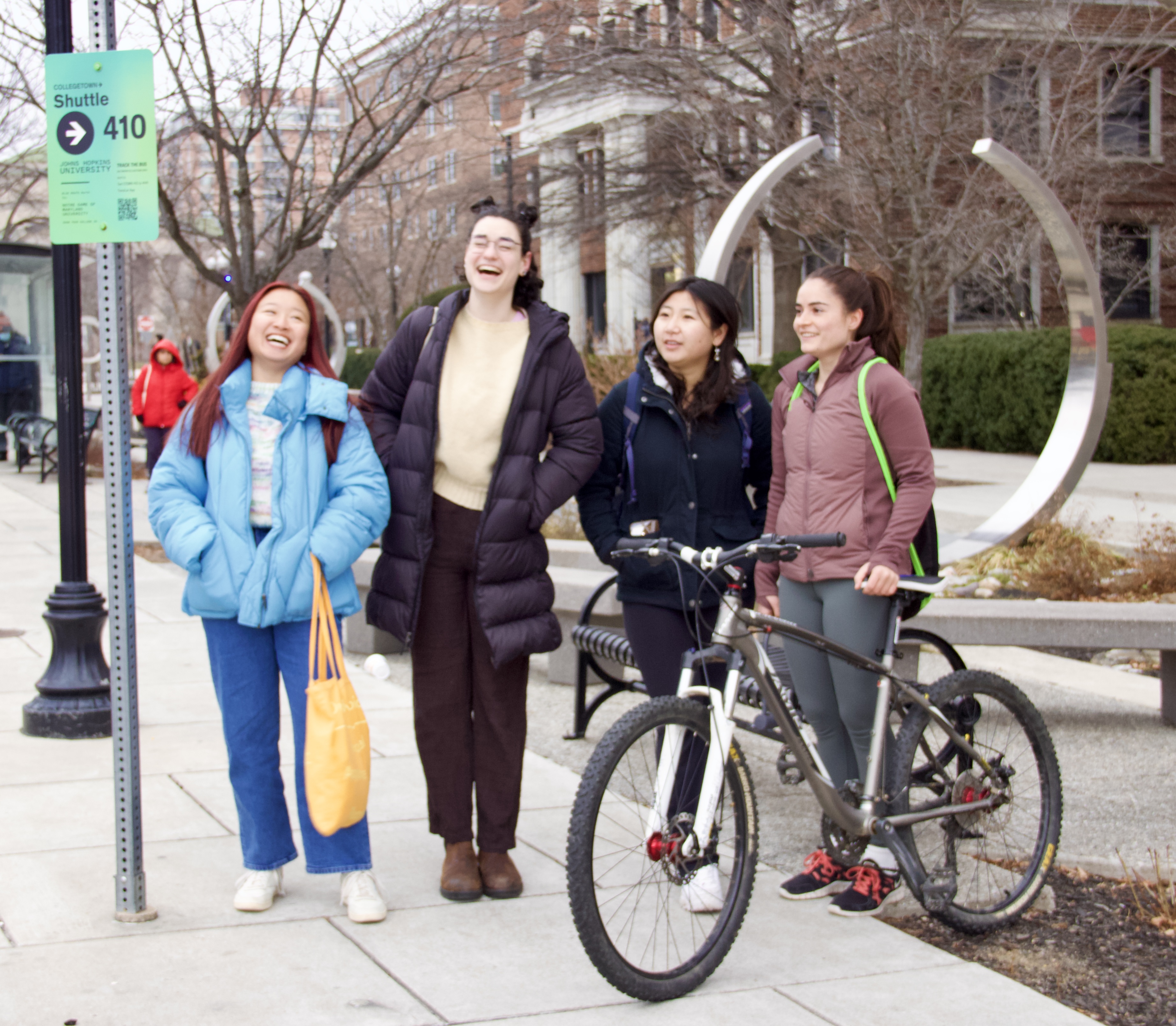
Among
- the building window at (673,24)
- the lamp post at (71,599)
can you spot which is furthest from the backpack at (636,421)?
the building window at (673,24)

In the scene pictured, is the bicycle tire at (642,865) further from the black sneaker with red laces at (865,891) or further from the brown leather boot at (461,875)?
the brown leather boot at (461,875)

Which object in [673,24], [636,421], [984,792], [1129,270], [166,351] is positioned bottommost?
[984,792]

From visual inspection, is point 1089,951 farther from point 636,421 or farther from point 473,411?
point 473,411

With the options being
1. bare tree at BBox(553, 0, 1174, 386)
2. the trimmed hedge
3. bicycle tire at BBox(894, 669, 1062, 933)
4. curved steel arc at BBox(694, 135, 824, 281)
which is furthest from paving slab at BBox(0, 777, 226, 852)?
the trimmed hedge

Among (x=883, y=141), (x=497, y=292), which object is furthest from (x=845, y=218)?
(x=497, y=292)

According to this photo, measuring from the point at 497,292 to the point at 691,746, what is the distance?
4.87 feet

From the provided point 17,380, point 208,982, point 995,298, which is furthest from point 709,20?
point 208,982

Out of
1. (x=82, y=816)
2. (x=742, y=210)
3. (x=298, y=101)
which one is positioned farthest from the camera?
(x=298, y=101)

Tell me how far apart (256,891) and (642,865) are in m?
1.21

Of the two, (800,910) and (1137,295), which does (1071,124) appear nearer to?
(1137,295)

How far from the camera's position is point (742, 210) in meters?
8.35

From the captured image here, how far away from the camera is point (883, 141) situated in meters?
15.1

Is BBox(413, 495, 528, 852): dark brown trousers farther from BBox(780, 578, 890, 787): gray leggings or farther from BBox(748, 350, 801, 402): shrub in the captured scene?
BBox(748, 350, 801, 402): shrub

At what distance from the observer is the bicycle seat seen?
382 cm
